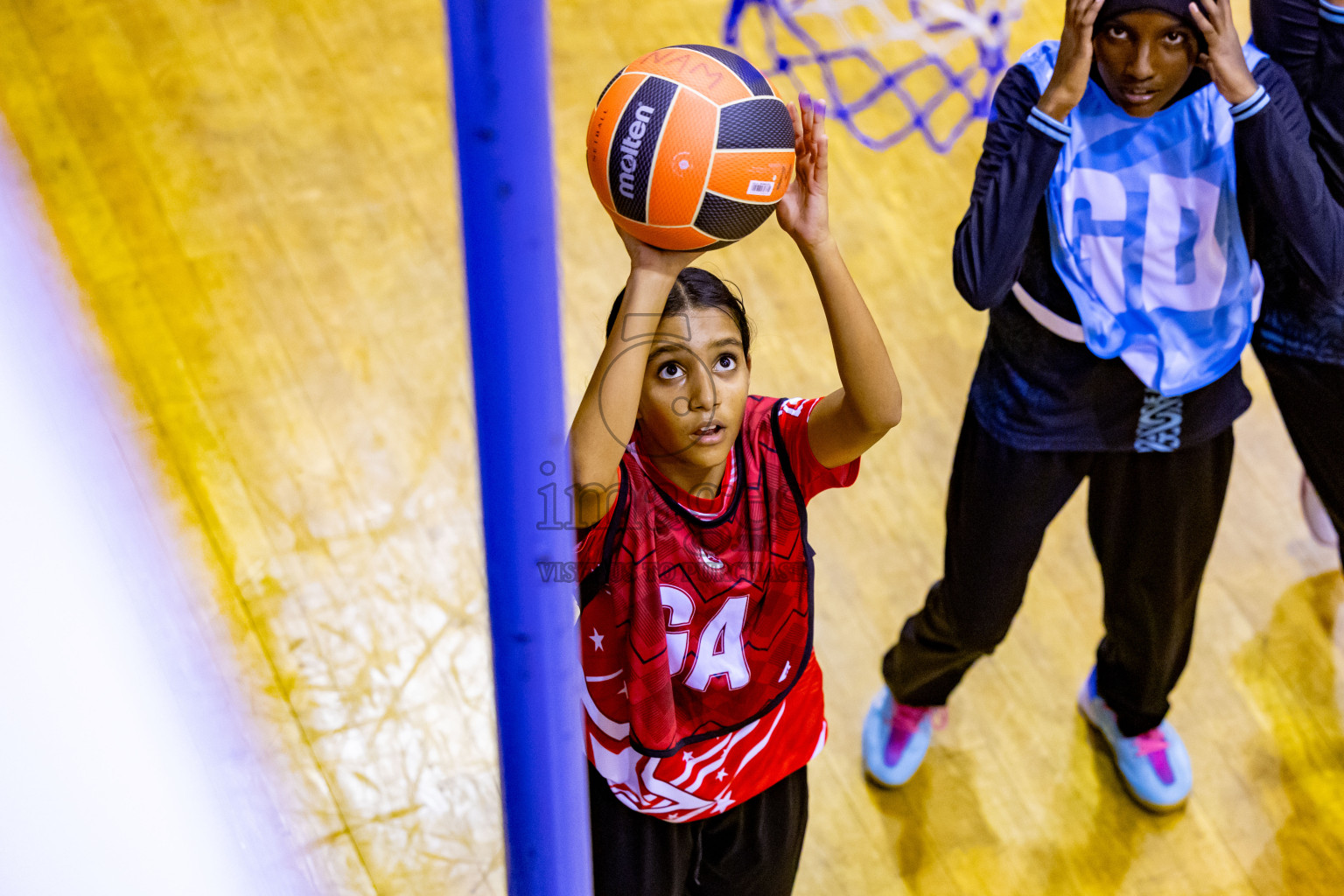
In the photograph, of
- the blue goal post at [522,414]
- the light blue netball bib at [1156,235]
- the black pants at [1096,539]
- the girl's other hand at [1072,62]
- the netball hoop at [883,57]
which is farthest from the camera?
the netball hoop at [883,57]

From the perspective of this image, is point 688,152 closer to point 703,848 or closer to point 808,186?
point 808,186

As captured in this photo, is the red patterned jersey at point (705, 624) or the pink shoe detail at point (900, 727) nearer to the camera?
the red patterned jersey at point (705, 624)

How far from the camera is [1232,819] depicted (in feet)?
6.85

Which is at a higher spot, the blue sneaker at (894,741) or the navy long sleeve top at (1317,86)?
the navy long sleeve top at (1317,86)

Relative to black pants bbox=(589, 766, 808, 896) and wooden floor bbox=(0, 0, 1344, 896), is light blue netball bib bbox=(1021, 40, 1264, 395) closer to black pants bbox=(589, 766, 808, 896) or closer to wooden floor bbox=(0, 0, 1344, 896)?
black pants bbox=(589, 766, 808, 896)

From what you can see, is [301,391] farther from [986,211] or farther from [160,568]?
[986,211]

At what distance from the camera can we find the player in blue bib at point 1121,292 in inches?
57.7

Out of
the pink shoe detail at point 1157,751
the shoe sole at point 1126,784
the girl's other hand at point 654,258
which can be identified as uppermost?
the girl's other hand at point 654,258

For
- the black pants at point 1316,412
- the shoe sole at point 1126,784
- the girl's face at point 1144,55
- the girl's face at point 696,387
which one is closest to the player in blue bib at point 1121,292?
the girl's face at point 1144,55

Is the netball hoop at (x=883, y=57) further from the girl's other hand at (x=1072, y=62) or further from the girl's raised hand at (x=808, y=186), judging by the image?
the girl's raised hand at (x=808, y=186)

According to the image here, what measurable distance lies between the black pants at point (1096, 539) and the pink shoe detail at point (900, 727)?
120 mm

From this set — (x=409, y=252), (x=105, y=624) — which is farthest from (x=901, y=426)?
(x=105, y=624)

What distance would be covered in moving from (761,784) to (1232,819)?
1045mm

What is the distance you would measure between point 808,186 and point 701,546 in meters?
0.36
